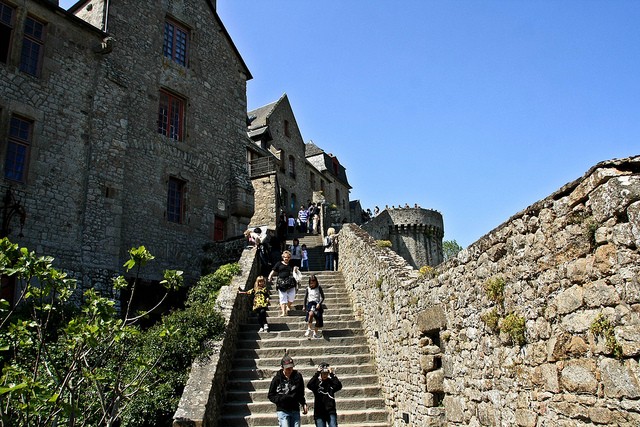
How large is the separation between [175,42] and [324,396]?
50.1ft

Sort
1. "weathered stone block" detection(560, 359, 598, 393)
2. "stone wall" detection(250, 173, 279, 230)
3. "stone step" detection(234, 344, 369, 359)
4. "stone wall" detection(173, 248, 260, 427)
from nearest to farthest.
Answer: "weathered stone block" detection(560, 359, 598, 393), "stone wall" detection(173, 248, 260, 427), "stone step" detection(234, 344, 369, 359), "stone wall" detection(250, 173, 279, 230)

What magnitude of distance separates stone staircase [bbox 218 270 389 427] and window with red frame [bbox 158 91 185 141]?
8155 millimetres

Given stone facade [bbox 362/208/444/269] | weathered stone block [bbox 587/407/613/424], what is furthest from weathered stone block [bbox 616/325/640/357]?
stone facade [bbox 362/208/444/269]

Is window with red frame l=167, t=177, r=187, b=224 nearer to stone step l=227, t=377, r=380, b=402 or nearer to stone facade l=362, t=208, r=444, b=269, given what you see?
stone step l=227, t=377, r=380, b=402

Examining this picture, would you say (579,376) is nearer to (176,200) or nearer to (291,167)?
(176,200)

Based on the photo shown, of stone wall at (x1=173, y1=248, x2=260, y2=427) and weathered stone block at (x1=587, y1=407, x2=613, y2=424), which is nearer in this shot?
weathered stone block at (x1=587, y1=407, x2=613, y2=424)

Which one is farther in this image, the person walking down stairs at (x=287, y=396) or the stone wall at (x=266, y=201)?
the stone wall at (x=266, y=201)

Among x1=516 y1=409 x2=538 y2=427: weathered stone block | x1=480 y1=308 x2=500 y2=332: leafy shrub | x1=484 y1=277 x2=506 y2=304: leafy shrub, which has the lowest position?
x1=516 y1=409 x2=538 y2=427: weathered stone block

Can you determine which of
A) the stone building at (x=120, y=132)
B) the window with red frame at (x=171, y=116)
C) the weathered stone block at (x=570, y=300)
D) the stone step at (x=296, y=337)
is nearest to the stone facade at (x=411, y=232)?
the stone building at (x=120, y=132)

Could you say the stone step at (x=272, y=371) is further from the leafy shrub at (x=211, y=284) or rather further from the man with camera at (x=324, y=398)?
the leafy shrub at (x=211, y=284)

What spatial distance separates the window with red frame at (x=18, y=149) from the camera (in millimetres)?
11461

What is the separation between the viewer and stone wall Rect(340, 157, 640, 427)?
310 cm

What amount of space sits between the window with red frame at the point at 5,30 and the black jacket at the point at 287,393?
10.7 m

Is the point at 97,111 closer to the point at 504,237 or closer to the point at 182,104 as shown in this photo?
the point at 182,104
